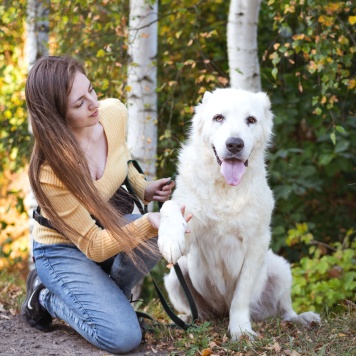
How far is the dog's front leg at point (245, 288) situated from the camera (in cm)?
327

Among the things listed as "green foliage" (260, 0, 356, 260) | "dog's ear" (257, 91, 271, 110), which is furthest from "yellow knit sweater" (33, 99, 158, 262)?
"green foliage" (260, 0, 356, 260)

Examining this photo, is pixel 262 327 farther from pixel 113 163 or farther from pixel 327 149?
pixel 327 149

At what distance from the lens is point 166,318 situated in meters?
4.14

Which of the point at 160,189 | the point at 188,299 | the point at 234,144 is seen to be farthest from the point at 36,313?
the point at 234,144

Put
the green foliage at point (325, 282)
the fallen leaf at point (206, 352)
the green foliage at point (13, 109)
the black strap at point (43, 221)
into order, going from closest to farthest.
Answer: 1. the fallen leaf at point (206, 352)
2. the black strap at point (43, 221)
3. the green foliage at point (325, 282)
4. the green foliage at point (13, 109)

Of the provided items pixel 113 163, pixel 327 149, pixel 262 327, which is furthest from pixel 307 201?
pixel 113 163

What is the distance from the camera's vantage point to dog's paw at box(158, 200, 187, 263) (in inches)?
107

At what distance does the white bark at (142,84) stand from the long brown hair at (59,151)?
1.77 metres

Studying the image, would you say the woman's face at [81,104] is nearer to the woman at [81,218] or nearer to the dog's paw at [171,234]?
the woman at [81,218]

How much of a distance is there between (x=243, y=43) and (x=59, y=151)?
6.63 feet

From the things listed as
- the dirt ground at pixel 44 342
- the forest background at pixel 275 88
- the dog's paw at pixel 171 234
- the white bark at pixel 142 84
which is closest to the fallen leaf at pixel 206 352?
the dirt ground at pixel 44 342

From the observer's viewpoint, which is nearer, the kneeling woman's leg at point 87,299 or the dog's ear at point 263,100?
the kneeling woman's leg at point 87,299

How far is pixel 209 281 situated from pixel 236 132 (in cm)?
99

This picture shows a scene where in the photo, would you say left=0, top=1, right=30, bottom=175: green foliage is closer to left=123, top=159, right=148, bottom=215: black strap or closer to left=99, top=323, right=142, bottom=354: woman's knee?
left=123, top=159, right=148, bottom=215: black strap
